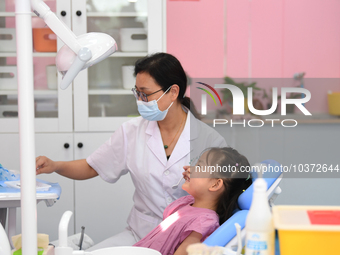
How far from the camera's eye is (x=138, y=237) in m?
1.75

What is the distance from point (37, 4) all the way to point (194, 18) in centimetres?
263

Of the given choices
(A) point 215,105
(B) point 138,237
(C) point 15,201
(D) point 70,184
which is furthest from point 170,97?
(A) point 215,105

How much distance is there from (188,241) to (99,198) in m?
1.48

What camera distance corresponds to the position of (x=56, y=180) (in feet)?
8.70

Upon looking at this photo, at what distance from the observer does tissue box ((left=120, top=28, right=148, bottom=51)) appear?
2742 mm

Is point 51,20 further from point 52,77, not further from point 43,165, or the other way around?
point 52,77

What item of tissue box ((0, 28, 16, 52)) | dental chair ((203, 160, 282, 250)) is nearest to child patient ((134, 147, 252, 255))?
dental chair ((203, 160, 282, 250))

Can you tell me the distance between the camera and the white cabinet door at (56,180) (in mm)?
2639

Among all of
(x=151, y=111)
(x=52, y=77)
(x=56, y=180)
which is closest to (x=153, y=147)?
(x=151, y=111)

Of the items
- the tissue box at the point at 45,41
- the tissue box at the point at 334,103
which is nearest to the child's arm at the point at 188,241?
the tissue box at the point at 45,41

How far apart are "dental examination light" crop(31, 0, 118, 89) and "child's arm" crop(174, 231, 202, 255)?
0.69 metres

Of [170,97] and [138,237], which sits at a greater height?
[170,97]

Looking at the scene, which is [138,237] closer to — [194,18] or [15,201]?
[15,201]

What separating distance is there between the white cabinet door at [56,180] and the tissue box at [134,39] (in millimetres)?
720
